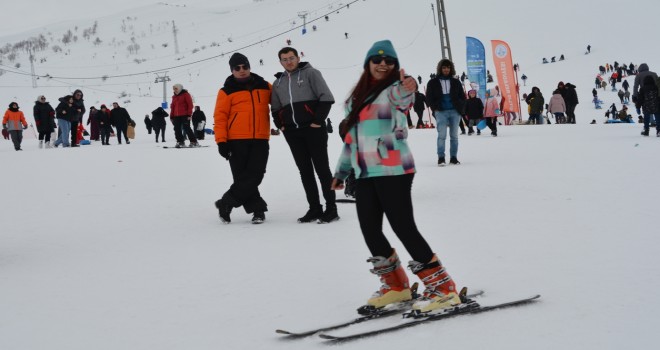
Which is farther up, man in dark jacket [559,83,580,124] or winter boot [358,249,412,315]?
man in dark jacket [559,83,580,124]

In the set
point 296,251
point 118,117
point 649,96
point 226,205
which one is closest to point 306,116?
point 226,205

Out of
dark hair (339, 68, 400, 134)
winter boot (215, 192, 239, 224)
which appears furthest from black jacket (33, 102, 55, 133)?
dark hair (339, 68, 400, 134)

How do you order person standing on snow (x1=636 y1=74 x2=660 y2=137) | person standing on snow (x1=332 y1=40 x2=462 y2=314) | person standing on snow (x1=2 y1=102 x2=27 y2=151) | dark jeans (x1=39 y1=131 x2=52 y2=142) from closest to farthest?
person standing on snow (x1=332 y1=40 x2=462 y2=314) < person standing on snow (x1=636 y1=74 x2=660 y2=137) < person standing on snow (x1=2 y1=102 x2=27 y2=151) < dark jeans (x1=39 y1=131 x2=52 y2=142)

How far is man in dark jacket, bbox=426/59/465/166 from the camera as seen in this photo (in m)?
9.80

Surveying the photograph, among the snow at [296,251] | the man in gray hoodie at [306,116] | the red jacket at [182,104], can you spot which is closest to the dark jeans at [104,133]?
the snow at [296,251]

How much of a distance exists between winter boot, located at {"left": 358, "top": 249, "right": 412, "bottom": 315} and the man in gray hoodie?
2.49 m

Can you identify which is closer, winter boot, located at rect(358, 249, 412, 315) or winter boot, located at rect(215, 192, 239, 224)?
winter boot, located at rect(358, 249, 412, 315)

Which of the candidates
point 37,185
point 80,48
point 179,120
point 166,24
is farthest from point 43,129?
point 166,24

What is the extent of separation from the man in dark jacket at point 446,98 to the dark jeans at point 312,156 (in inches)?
164

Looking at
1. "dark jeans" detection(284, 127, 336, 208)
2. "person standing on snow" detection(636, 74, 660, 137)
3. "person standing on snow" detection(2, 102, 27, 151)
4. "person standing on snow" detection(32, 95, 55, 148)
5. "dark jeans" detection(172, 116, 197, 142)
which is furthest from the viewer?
"person standing on snow" detection(32, 95, 55, 148)

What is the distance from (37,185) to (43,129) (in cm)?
927

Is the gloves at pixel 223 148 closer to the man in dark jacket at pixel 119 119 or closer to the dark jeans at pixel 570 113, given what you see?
the man in dark jacket at pixel 119 119

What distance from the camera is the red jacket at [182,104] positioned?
1439cm

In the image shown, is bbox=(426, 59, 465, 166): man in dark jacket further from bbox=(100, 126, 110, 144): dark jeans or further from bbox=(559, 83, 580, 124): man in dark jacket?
bbox=(100, 126, 110, 144): dark jeans
